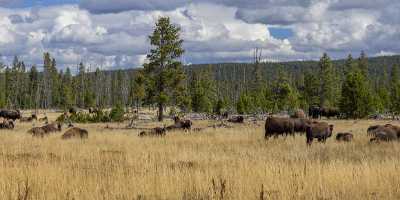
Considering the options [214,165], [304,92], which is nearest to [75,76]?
[304,92]

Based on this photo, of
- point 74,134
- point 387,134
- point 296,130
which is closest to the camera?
point 387,134

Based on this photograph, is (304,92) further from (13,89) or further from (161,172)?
(161,172)

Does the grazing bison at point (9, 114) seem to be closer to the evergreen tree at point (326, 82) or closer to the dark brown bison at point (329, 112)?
the dark brown bison at point (329, 112)

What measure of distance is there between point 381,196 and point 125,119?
4698cm

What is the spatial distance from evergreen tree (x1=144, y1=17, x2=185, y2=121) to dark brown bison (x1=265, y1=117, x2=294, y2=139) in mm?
26217

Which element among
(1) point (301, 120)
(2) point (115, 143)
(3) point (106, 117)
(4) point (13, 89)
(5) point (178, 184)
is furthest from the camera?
(4) point (13, 89)

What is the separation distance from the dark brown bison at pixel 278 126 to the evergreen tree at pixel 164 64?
86.0ft

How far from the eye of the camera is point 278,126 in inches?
1081

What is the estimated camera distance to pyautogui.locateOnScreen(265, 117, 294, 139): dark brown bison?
2730cm

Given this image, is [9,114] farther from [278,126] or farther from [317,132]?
[317,132]

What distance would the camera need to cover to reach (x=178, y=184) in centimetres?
944


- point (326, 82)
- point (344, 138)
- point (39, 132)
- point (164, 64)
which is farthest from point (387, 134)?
point (326, 82)

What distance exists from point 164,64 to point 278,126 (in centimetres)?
2825

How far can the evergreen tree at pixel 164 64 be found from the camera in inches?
2099
